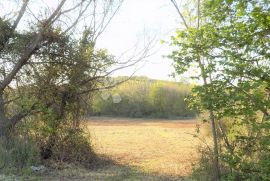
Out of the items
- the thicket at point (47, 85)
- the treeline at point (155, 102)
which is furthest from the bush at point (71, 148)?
the treeline at point (155, 102)

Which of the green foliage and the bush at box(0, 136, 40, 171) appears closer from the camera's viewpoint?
the green foliage

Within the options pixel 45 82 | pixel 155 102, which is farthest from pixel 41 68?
pixel 155 102

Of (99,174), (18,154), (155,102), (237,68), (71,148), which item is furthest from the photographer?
(155,102)

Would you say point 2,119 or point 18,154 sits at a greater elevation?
point 2,119

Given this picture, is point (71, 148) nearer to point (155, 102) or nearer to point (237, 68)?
point (237, 68)

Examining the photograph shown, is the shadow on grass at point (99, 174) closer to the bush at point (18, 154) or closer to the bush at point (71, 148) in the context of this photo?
the bush at point (71, 148)

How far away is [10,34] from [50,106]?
2.33 meters

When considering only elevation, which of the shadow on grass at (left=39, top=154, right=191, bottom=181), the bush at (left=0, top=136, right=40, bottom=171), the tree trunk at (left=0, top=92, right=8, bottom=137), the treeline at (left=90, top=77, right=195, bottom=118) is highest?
the treeline at (left=90, top=77, right=195, bottom=118)

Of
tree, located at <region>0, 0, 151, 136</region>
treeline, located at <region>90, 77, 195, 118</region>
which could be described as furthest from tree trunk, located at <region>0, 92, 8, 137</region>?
treeline, located at <region>90, 77, 195, 118</region>

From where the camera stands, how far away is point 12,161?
9500 mm

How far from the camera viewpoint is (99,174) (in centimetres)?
948

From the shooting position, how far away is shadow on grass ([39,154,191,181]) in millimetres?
8953

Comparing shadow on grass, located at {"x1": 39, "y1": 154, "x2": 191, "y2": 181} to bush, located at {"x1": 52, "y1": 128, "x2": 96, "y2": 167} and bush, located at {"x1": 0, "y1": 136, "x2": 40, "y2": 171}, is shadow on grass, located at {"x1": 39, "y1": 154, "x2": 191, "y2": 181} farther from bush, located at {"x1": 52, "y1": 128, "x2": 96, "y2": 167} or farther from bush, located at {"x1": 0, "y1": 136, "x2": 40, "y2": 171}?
bush, located at {"x1": 0, "y1": 136, "x2": 40, "y2": 171}

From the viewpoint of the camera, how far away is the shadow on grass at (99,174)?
895 cm
